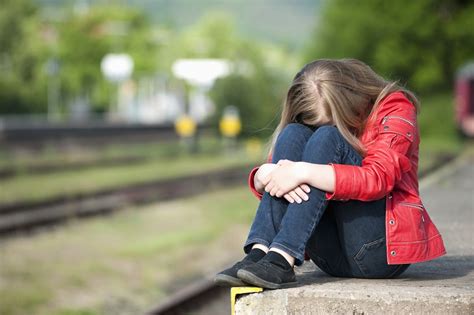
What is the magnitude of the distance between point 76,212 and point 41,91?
177 ft

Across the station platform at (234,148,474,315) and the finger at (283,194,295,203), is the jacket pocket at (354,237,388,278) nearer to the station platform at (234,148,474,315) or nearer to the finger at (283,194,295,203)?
the station platform at (234,148,474,315)

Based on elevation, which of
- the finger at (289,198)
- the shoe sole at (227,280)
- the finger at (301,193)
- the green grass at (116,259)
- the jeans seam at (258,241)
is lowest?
the green grass at (116,259)

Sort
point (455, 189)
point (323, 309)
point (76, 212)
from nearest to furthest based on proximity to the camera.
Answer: point (323, 309), point (455, 189), point (76, 212)

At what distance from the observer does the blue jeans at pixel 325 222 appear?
4.02 meters

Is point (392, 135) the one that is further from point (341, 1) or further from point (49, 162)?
point (341, 1)

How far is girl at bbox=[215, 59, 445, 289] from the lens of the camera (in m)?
4.00

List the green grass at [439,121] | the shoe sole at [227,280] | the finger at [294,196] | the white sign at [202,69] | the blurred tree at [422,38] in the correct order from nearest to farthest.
Result: the shoe sole at [227,280] → the finger at [294,196] → the green grass at [439,121] → the blurred tree at [422,38] → the white sign at [202,69]

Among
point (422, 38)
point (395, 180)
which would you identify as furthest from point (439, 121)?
point (395, 180)

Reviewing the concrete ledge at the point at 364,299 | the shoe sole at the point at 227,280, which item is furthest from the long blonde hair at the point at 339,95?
the shoe sole at the point at 227,280

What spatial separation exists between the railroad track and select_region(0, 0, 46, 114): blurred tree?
40.4 m

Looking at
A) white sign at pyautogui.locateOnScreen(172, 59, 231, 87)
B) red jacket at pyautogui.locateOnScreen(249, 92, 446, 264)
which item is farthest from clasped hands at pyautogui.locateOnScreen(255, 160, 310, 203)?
white sign at pyautogui.locateOnScreen(172, 59, 231, 87)

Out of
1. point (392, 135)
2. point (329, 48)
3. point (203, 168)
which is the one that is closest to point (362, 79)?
point (392, 135)

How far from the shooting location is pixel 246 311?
12.9ft

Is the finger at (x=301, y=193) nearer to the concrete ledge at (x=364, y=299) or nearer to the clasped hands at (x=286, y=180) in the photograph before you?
the clasped hands at (x=286, y=180)
